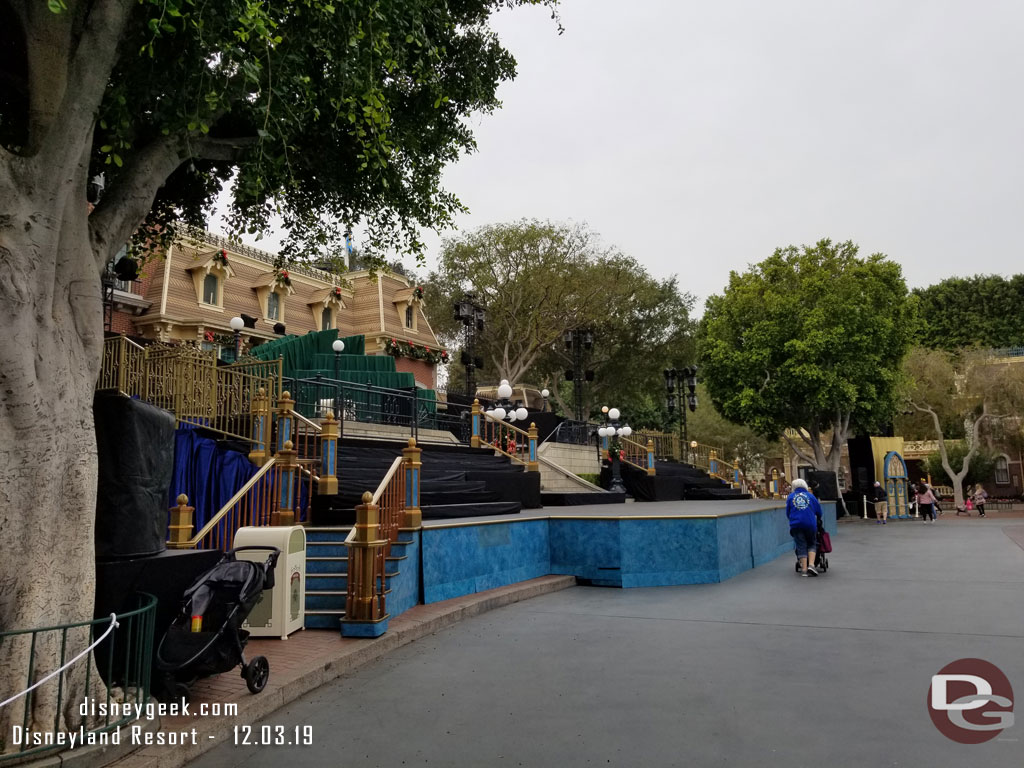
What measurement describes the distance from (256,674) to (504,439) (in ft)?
51.4

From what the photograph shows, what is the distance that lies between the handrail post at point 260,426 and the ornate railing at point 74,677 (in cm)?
616

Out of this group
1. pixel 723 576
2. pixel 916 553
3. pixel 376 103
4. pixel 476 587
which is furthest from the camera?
pixel 916 553

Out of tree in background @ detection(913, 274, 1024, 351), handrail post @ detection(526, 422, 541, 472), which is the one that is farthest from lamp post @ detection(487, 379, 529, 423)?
tree in background @ detection(913, 274, 1024, 351)

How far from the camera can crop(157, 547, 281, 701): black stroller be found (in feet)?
15.5

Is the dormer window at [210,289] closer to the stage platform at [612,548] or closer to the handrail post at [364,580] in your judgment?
the stage platform at [612,548]

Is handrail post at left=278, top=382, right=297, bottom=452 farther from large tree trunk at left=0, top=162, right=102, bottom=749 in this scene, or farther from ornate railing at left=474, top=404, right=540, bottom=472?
ornate railing at left=474, top=404, right=540, bottom=472

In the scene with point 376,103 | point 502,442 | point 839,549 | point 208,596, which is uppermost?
point 376,103

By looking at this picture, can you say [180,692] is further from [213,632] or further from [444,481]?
[444,481]

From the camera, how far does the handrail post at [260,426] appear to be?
10695mm

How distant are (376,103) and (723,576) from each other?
864cm

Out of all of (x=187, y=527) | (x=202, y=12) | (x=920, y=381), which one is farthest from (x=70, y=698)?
(x=920, y=381)

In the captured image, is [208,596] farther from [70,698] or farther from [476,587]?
[476,587]

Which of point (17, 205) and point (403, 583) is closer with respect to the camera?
point (17, 205)

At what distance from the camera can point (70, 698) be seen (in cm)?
408
